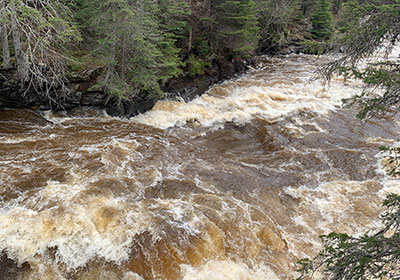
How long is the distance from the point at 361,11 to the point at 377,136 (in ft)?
30.2

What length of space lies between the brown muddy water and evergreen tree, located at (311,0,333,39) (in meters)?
20.5

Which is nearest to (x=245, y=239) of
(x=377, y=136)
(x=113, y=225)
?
(x=113, y=225)

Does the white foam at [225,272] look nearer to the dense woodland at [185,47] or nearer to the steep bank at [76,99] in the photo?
the dense woodland at [185,47]

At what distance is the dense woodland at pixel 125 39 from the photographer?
695cm

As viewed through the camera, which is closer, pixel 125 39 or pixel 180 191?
pixel 180 191

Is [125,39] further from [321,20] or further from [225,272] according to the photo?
[321,20]

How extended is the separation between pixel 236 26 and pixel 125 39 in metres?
10.1

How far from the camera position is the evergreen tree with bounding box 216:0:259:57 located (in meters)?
17.1

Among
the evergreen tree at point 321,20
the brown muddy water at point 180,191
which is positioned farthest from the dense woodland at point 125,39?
the evergreen tree at point 321,20

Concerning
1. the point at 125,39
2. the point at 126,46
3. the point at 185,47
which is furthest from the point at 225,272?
the point at 185,47

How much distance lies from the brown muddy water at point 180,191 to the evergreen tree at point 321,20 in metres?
20.5

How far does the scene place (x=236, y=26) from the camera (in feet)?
59.1

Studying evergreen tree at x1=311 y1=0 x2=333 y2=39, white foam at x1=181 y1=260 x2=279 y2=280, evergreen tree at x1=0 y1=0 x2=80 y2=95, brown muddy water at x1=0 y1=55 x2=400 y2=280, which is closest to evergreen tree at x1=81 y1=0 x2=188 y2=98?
evergreen tree at x1=0 y1=0 x2=80 y2=95

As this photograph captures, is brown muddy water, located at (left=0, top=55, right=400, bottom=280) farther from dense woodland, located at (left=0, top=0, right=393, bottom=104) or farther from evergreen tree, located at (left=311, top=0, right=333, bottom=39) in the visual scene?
evergreen tree, located at (left=311, top=0, right=333, bottom=39)
